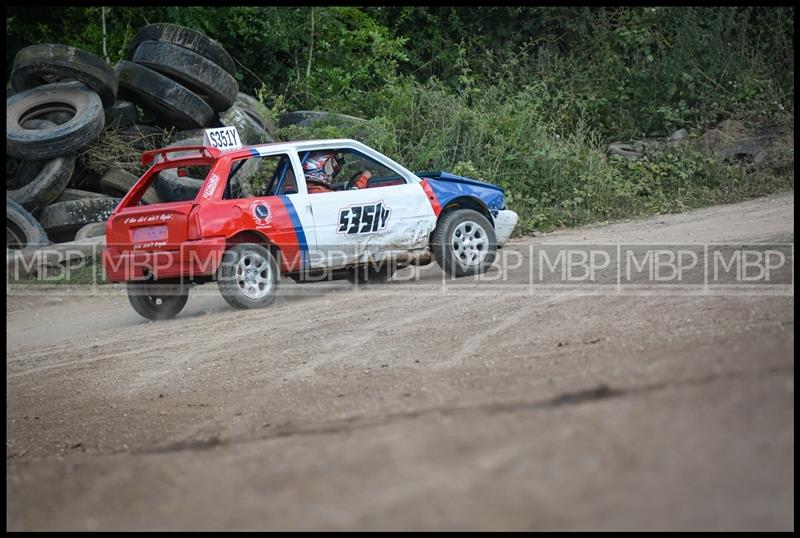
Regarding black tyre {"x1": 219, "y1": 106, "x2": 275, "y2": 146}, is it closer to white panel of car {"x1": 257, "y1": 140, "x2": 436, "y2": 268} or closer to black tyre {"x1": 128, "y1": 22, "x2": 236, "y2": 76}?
black tyre {"x1": 128, "y1": 22, "x2": 236, "y2": 76}

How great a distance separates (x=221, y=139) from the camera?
11.5 metres

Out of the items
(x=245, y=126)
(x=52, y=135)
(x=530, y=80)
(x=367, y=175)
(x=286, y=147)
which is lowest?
(x=367, y=175)

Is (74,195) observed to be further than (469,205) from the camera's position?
Yes

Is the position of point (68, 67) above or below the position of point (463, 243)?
above

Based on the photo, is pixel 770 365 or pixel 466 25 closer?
pixel 770 365

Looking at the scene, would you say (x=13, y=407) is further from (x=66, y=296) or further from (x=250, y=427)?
(x=66, y=296)

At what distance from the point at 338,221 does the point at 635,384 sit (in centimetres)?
668

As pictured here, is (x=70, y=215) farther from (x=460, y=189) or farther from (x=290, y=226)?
Result: (x=460, y=189)

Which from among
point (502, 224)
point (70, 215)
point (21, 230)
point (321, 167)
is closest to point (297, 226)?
point (321, 167)

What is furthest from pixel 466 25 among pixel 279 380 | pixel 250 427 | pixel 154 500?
pixel 154 500

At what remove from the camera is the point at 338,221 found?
11.6 meters

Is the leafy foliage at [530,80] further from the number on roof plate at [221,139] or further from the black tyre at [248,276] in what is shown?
the black tyre at [248,276]

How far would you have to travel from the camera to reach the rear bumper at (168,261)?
10836mm

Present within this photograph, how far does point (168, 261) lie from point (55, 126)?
6889 millimetres
